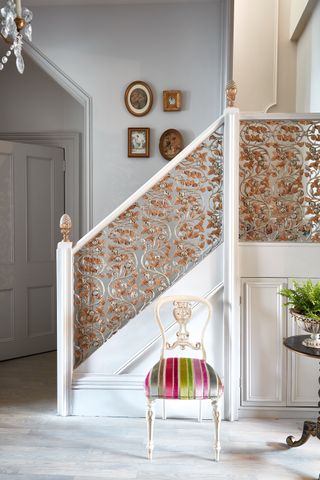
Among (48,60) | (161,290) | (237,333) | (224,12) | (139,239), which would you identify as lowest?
(237,333)

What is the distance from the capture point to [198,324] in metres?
3.43

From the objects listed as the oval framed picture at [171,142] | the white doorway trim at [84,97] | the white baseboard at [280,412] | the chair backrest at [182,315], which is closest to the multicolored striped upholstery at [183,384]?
the chair backrest at [182,315]

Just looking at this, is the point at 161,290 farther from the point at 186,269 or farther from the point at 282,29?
the point at 282,29

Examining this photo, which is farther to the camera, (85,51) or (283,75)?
(283,75)

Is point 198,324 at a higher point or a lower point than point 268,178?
lower

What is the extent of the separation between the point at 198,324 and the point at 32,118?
3.24m

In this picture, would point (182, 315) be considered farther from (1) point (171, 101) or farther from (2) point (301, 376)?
(1) point (171, 101)

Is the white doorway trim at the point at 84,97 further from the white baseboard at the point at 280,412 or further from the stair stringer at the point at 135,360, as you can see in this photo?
the white baseboard at the point at 280,412

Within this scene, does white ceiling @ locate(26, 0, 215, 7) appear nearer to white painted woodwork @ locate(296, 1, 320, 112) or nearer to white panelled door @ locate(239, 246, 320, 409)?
white painted woodwork @ locate(296, 1, 320, 112)

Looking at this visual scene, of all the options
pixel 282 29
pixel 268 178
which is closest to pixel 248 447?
pixel 268 178

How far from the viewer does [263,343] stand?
3.44 m

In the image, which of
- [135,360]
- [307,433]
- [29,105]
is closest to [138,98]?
[29,105]

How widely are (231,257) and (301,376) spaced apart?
0.98 m

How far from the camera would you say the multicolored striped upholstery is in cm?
280
